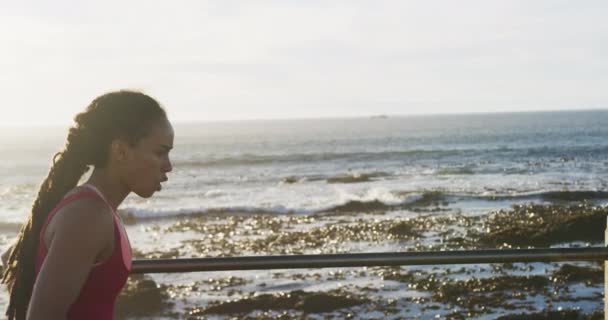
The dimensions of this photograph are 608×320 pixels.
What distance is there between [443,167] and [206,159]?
810 inches

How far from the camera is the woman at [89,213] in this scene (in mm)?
1830

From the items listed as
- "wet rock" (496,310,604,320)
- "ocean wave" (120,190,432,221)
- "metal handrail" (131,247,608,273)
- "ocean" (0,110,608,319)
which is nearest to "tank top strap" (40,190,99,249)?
"metal handrail" (131,247,608,273)

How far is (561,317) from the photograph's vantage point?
938 centimetres

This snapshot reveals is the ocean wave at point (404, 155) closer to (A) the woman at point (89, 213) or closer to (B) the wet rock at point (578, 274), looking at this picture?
(B) the wet rock at point (578, 274)

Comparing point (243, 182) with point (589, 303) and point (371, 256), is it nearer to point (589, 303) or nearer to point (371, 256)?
point (589, 303)

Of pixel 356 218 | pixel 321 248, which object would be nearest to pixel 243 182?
pixel 356 218

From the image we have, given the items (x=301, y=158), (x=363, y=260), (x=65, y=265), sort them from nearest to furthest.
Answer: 1. (x=65, y=265)
2. (x=363, y=260)
3. (x=301, y=158)

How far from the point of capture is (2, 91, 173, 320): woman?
1830mm

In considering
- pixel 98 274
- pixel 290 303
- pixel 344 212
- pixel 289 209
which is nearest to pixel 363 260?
pixel 98 274

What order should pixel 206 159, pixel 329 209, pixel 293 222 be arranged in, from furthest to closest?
pixel 206 159, pixel 329 209, pixel 293 222

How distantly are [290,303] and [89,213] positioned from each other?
9170 mm

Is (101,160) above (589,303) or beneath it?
above

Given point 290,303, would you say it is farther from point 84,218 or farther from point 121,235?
point 84,218

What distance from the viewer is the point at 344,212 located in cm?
2508
